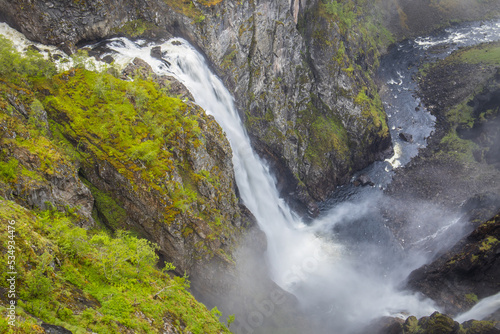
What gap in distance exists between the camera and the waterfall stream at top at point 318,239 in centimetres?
3362

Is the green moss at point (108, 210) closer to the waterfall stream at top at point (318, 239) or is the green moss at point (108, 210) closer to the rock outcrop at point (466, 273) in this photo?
the waterfall stream at top at point (318, 239)

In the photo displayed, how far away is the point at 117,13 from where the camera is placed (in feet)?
113

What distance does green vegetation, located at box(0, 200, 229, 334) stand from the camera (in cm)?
1058

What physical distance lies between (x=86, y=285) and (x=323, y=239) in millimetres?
33909

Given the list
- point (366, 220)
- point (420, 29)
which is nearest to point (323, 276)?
Result: point (366, 220)

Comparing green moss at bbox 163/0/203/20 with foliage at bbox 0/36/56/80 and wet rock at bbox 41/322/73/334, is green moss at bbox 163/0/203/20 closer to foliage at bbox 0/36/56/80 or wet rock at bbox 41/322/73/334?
foliage at bbox 0/36/56/80

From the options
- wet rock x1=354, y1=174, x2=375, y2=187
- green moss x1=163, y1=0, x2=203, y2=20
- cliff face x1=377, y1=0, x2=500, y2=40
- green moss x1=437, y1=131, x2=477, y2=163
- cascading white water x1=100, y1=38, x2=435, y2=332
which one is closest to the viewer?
cascading white water x1=100, y1=38, x2=435, y2=332

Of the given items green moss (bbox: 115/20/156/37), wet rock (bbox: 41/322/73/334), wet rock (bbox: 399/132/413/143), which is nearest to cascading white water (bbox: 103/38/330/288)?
green moss (bbox: 115/20/156/37)

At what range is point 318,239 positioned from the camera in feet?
138

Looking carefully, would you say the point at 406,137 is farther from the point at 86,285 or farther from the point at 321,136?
the point at 86,285

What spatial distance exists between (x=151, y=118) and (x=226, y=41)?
790 inches

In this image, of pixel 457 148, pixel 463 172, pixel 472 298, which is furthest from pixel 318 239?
pixel 457 148

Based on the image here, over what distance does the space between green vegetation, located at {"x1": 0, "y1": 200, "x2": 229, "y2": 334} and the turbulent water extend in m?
18.9

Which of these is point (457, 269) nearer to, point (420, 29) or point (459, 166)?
point (459, 166)
